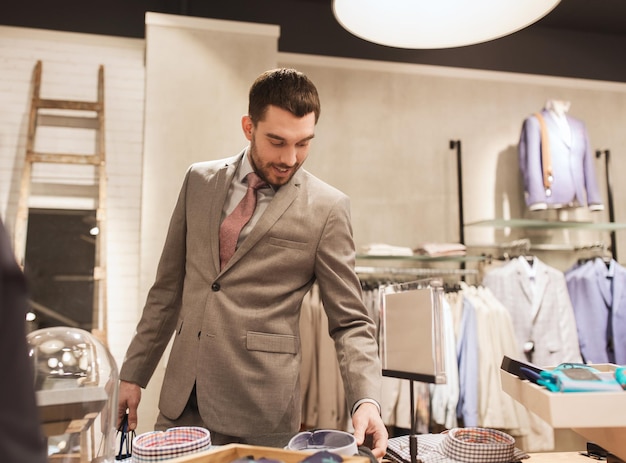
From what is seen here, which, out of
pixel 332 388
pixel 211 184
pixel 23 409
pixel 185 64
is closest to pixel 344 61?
pixel 185 64

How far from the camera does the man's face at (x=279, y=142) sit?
1604mm

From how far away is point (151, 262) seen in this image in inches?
126

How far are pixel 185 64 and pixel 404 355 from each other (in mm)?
2695


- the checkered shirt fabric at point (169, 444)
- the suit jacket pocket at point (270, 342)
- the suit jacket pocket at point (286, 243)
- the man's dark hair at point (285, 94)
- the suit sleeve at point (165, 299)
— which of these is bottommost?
the checkered shirt fabric at point (169, 444)

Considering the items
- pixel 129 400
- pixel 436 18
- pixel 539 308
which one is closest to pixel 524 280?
pixel 539 308

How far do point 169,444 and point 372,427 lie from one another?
1.58ft

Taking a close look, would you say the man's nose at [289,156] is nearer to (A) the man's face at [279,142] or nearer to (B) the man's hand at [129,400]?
(A) the man's face at [279,142]

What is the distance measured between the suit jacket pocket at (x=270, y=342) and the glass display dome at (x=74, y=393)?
53 cm

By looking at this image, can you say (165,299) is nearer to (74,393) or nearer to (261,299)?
(261,299)

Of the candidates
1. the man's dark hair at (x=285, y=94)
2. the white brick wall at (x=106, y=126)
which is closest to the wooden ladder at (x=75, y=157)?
the white brick wall at (x=106, y=126)

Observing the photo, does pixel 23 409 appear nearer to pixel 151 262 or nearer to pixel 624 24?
pixel 151 262

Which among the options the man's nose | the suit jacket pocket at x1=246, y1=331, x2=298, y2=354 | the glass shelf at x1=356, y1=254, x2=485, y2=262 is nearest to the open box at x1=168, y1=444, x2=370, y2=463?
the suit jacket pocket at x1=246, y1=331, x2=298, y2=354

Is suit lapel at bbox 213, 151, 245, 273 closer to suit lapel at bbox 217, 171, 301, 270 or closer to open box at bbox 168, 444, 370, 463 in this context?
suit lapel at bbox 217, 171, 301, 270

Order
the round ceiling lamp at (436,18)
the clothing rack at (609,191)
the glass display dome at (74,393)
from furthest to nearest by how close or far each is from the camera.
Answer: the clothing rack at (609,191)
the round ceiling lamp at (436,18)
the glass display dome at (74,393)
